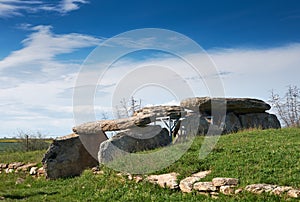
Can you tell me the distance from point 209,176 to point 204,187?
81 centimetres

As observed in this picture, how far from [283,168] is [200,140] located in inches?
254

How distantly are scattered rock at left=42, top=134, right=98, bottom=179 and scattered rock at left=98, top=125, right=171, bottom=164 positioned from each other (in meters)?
1.74

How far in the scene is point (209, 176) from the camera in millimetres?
11547

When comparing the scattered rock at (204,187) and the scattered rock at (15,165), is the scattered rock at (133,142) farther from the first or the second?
the scattered rock at (15,165)

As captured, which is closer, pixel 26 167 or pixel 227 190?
pixel 227 190

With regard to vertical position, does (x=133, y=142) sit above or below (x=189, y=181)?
above

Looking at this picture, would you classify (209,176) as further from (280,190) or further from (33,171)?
(33,171)

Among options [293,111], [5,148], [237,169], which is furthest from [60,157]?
[293,111]

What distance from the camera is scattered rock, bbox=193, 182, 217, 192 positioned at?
1061 cm

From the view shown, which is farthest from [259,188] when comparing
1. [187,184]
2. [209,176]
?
[187,184]

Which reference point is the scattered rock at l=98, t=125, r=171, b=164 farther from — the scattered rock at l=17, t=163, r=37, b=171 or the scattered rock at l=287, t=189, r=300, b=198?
the scattered rock at l=287, t=189, r=300, b=198

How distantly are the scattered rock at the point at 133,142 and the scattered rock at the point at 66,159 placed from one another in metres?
1.74

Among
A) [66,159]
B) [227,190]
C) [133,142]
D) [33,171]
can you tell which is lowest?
[33,171]

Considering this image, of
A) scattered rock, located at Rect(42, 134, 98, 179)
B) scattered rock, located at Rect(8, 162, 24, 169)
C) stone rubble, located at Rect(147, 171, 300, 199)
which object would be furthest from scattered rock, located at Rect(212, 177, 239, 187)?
scattered rock, located at Rect(8, 162, 24, 169)
